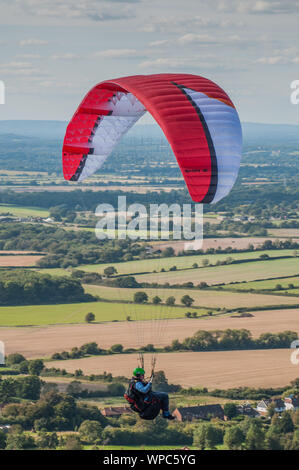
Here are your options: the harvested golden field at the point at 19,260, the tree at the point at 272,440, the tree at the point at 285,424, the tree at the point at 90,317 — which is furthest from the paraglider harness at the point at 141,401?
the harvested golden field at the point at 19,260

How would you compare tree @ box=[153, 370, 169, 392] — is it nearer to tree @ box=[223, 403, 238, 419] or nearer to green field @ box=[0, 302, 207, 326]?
tree @ box=[223, 403, 238, 419]

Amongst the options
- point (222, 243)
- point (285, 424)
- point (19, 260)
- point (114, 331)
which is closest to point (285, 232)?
point (222, 243)

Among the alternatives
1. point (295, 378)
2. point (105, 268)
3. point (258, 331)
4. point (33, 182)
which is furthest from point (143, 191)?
point (295, 378)

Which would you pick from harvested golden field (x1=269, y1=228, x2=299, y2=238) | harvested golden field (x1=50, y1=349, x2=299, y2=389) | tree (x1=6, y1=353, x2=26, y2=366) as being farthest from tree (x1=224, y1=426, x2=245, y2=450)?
harvested golden field (x1=269, y1=228, x2=299, y2=238)

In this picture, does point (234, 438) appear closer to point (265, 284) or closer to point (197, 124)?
point (197, 124)
